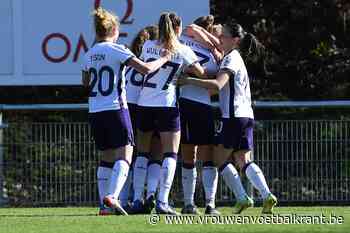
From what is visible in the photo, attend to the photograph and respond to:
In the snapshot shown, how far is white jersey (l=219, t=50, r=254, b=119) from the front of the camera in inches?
429

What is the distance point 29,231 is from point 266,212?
2.69 meters

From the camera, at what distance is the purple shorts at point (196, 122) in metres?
11.1

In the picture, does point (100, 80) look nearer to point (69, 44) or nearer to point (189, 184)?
point (189, 184)

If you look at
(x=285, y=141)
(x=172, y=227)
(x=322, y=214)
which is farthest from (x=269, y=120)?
(x=172, y=227)

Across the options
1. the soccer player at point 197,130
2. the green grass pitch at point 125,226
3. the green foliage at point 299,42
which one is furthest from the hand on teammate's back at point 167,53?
the green foliage at point 299,42

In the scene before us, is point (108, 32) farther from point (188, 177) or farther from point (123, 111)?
point (188, 177)

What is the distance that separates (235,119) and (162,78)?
0.80 m

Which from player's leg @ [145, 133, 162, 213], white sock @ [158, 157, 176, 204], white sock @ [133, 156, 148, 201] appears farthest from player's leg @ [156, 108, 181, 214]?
white sock @ [133, 156, 148, 201]

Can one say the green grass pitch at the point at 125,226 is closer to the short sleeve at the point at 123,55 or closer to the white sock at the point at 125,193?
the short sleeve at the point at 123,55

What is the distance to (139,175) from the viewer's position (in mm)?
11469

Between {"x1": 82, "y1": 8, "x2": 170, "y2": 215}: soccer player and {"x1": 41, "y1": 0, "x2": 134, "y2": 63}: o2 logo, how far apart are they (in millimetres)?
4862

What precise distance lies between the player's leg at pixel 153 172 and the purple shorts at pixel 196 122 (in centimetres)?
34

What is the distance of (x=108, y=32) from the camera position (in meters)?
10.7

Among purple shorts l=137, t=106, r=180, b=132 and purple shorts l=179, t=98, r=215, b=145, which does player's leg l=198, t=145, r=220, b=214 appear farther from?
purple shorts l=137, t=106, r=180, b=132
